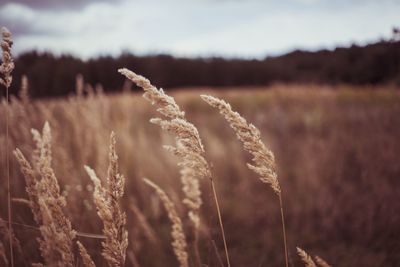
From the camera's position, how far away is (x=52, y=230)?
112 centimetres

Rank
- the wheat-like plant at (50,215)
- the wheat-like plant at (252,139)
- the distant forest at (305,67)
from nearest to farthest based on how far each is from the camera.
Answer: the wheat-like plant at (50,215), the wheat-like plant at (252,139), the distant forest at (305,67)

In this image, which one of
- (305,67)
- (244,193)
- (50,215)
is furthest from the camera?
(244,193)

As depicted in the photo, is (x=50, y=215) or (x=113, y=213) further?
(x=113, y=213)

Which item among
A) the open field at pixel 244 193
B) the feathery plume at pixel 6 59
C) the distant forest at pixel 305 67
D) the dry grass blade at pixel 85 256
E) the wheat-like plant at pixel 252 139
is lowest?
the open field at pixel 244 193

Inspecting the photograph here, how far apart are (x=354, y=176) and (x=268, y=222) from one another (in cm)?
150

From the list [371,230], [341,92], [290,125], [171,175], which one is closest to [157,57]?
[341,92]

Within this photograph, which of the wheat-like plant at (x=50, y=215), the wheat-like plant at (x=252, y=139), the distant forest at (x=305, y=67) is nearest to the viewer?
the wheat-like plant at (x=50, y=215)

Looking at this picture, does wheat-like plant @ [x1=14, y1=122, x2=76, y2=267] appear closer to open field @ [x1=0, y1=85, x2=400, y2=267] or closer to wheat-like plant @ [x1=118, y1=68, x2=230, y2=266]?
wheat-like plant @ [x1=118, y1=68, x2=230, y2=266]

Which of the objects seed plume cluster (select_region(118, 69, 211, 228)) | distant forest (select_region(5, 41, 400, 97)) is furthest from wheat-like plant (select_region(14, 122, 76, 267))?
distant forest (select_region(5, 41, 400, 97))

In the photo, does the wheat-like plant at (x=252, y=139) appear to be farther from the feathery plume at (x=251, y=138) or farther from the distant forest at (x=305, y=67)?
the distant forest at (x=305, y=67)

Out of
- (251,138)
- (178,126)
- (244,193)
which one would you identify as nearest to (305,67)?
(244,193)

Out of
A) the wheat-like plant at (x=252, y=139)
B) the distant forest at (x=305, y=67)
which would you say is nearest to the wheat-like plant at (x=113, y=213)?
the wheat-like plant at (x=252, y=139)

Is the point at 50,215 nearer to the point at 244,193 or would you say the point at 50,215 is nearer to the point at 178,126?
the point at 178,126

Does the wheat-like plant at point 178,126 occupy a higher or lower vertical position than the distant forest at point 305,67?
lower
